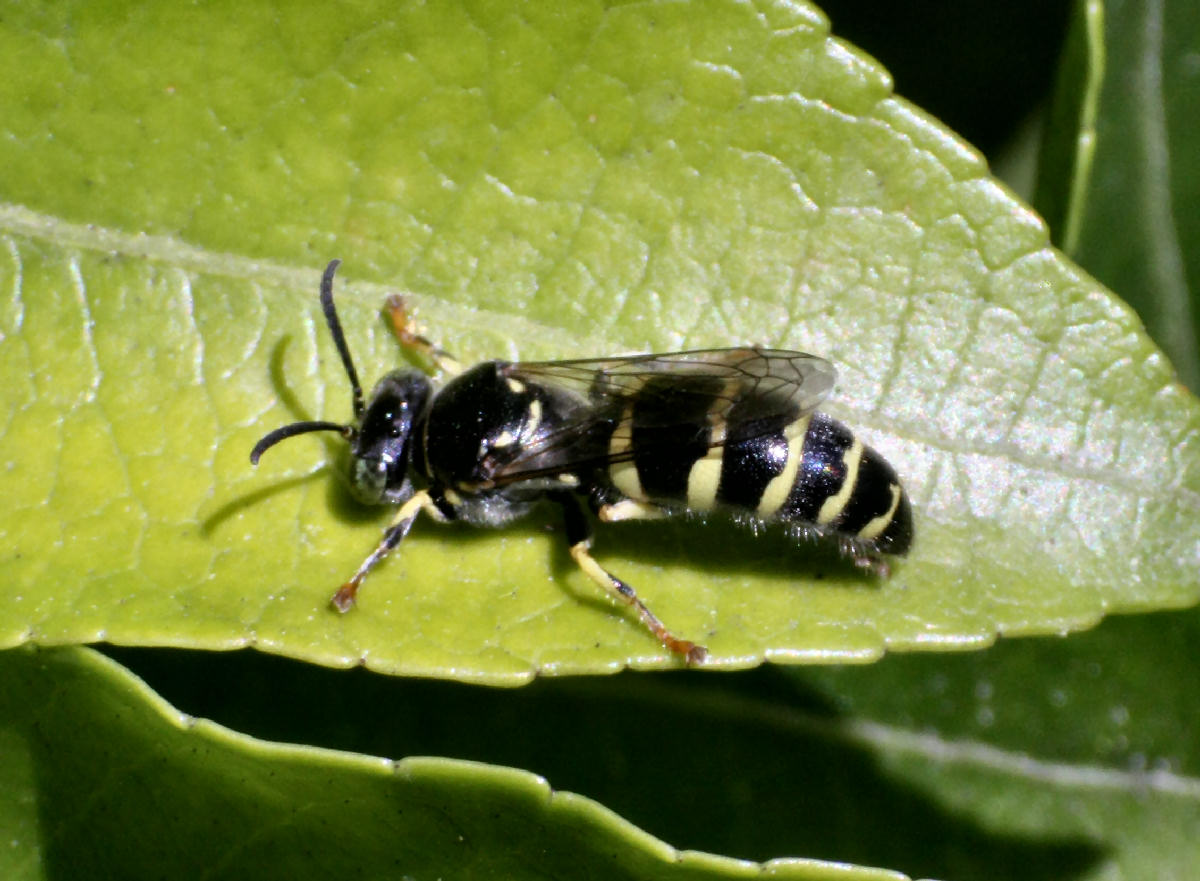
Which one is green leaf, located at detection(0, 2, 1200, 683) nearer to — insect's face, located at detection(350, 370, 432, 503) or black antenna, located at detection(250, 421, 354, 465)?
black antenna, located at detection(250, 421, 354, 465)

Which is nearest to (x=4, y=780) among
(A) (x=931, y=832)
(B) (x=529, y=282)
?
(B) (x=529, y=282)

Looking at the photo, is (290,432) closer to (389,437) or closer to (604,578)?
(389,437)

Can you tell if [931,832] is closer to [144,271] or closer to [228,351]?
[228,351]

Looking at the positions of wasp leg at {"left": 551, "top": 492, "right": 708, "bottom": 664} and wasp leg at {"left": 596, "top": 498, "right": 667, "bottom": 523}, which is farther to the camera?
wasp leg at {"left": 596, "top": 498, "right": 667, "bottom": 523}

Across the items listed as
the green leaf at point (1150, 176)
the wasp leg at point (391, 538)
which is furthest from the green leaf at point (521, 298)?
the green leaf at point (1150, 176)

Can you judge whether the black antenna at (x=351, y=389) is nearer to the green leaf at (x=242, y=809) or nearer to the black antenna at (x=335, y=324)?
the black antenna at (x=335, y=324)

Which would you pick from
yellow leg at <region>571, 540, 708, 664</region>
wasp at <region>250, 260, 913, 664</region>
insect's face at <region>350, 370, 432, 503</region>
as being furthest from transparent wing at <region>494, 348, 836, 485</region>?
yellow leg at <region>571, 540, 708, 664</region>
